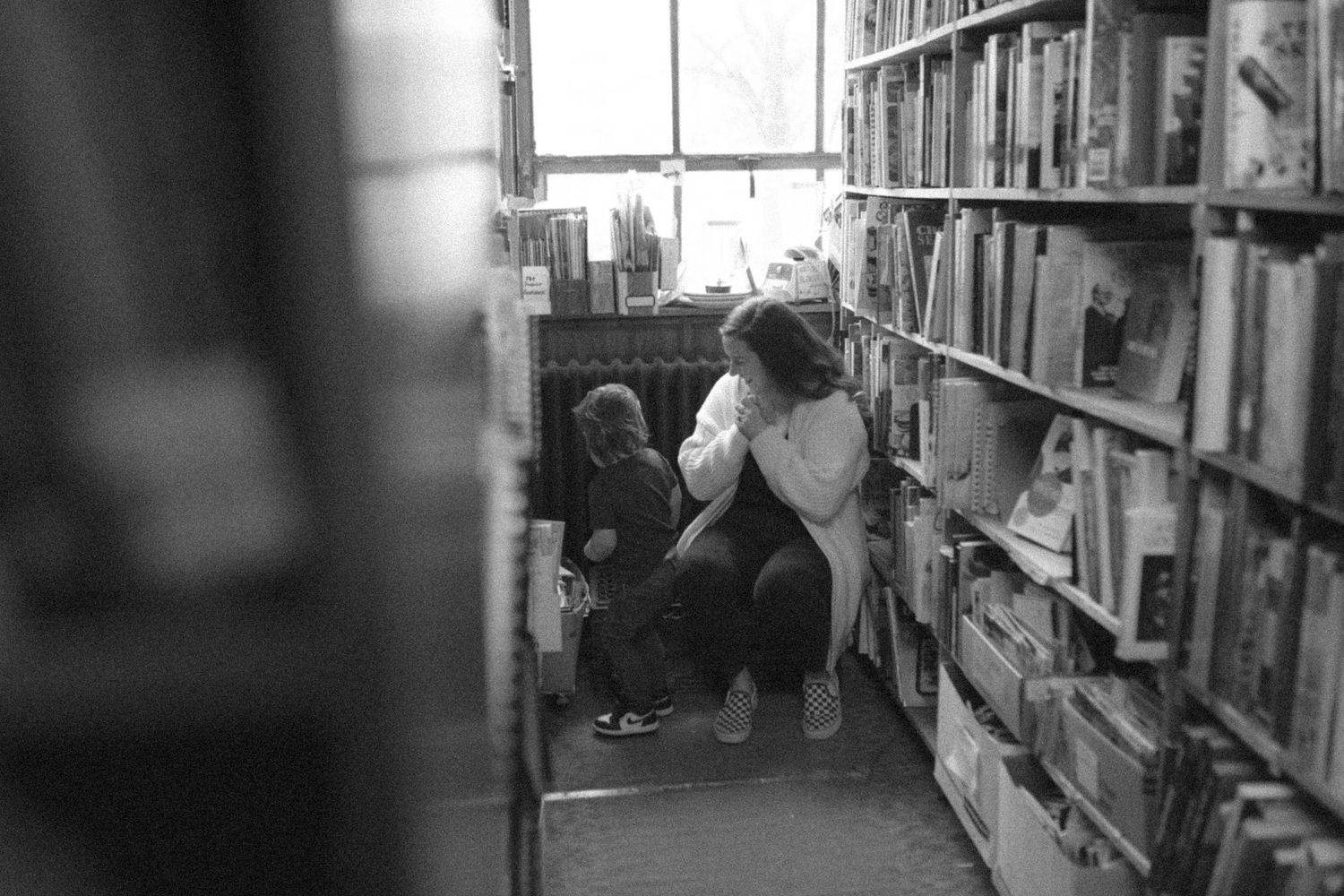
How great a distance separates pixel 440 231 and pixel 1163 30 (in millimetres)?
1644

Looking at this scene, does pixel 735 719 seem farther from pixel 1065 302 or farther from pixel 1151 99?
pixel 1151 99

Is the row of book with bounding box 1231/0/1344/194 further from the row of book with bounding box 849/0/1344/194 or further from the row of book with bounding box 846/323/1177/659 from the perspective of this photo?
the row of book with bounding box 846/323/1177/659

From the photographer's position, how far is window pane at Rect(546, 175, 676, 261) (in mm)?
3916

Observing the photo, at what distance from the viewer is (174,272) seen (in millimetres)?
181

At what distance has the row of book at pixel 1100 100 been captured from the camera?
5.34 ft

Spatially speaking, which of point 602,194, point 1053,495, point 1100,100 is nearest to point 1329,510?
point 1100,100

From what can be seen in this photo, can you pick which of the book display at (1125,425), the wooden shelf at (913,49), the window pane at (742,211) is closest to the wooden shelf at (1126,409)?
the book display at (1125,425)

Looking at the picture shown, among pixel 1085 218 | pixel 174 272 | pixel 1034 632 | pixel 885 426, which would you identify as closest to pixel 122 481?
pixel 174 272

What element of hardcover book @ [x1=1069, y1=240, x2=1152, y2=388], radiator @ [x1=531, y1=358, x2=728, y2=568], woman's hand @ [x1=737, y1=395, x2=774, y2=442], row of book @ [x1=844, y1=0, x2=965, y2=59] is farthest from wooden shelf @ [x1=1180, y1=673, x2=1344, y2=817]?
radiator @ [x1=531, y1=358, x2=728, y2=568]

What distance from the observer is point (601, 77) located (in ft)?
13.0

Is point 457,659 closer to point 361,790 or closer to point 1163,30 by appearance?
point 361,790

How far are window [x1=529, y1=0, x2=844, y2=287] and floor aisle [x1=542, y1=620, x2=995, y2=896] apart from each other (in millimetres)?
1491

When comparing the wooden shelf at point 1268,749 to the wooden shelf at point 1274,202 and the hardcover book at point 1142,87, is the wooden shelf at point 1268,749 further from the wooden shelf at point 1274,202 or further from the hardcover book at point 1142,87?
the hardcover book at point 1142,87

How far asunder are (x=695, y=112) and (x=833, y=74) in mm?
443
